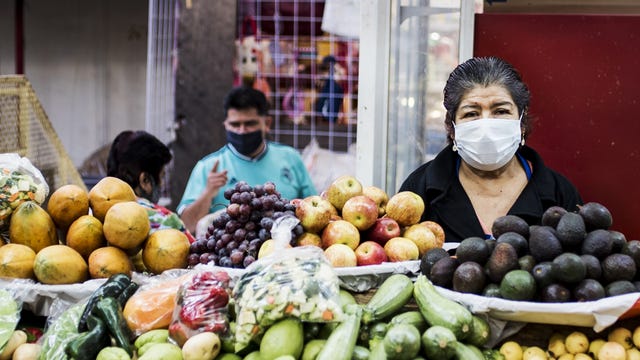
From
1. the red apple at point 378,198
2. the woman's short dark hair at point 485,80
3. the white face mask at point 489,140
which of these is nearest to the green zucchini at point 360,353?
the red apple at point 378,198

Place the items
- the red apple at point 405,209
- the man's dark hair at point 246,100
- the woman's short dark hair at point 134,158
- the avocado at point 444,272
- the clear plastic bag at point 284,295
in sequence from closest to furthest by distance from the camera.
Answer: the clear plastic bag at point 284,295 → the avocado at point 444,272 → the red apple at point 405,209 → the woman's short dark hair at point 134,158 → the man's dark hair at point 246,100

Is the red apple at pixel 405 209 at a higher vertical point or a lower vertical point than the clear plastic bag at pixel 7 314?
higher

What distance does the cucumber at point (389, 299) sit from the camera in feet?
8.40

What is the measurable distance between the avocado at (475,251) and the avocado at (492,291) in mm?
88

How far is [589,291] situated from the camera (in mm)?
2447

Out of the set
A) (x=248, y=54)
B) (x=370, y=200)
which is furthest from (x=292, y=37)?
(x=370, y=200)

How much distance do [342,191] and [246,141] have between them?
2.73 m

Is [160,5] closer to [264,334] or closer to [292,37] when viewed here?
[292,37]

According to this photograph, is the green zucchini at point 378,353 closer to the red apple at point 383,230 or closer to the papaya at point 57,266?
the red apple at point 383,230

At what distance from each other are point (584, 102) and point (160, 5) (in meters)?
4.02

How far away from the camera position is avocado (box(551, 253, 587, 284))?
244 centimetres

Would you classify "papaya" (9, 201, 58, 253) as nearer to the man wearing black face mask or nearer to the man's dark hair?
the man wearing black face mask

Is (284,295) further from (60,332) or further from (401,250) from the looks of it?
(60,332)

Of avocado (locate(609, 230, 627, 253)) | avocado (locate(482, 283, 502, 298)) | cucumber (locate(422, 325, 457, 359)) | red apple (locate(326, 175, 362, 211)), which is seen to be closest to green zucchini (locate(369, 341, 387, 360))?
cucumber (locate(422, 325, 457, 359))
